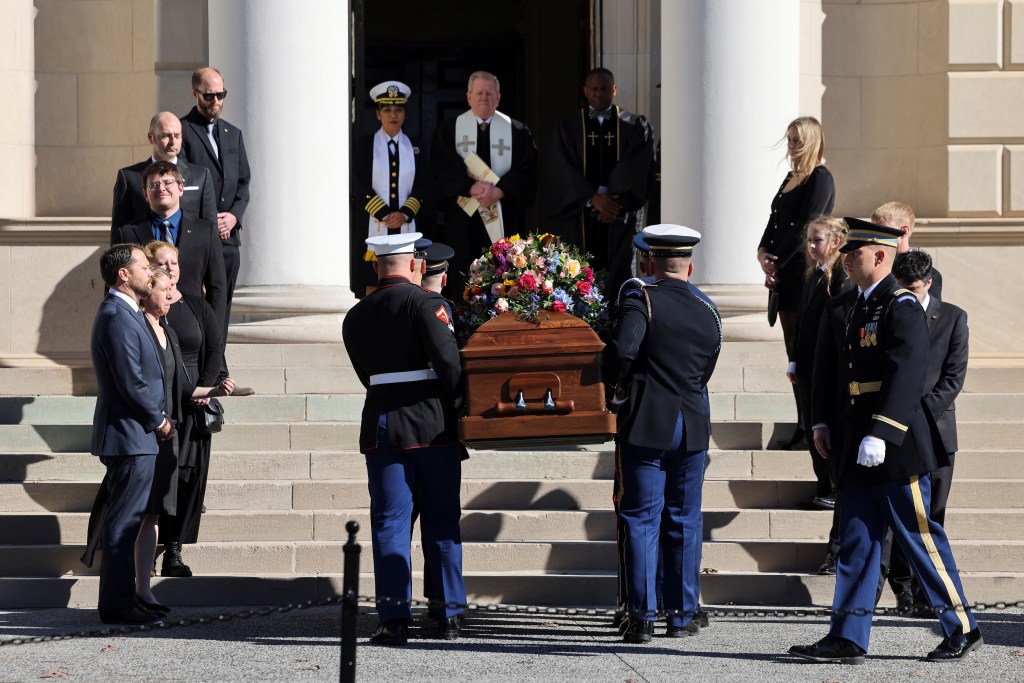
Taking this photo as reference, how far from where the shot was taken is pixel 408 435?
25.7 ft

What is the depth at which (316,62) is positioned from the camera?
1205 cm

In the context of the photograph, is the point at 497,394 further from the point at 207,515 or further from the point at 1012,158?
the point at 1012,158

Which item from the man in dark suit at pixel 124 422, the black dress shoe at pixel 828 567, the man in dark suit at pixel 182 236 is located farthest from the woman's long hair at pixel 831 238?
the man in dark suit at pixel 124 422

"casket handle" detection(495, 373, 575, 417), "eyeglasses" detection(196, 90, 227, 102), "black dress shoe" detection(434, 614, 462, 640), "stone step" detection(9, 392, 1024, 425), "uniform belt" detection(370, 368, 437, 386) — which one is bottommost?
"black dress shoe" detection(434, 614, 462, 640)

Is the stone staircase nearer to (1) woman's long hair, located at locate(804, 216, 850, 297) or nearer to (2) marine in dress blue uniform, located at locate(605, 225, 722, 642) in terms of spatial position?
(2) marine in dress blue uniform, located at locate(605, 225, 722, 642)

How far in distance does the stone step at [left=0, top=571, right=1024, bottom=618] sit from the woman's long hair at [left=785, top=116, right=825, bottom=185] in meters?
2.93

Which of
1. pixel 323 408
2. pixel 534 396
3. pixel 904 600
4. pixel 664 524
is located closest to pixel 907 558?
pixel 664 524

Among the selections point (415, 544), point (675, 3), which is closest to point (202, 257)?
point (415, 544)

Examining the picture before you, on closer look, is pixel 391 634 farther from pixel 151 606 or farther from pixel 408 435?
pixel 151 606


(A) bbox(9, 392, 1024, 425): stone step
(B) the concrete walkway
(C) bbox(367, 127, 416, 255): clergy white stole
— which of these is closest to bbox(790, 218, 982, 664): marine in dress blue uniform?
(B) the concrete walkway

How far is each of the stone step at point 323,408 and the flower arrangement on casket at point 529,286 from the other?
2809mm

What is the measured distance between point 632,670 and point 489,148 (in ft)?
20.9

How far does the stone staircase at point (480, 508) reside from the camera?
889 centimetres

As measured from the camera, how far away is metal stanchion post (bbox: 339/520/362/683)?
574 centimetres
